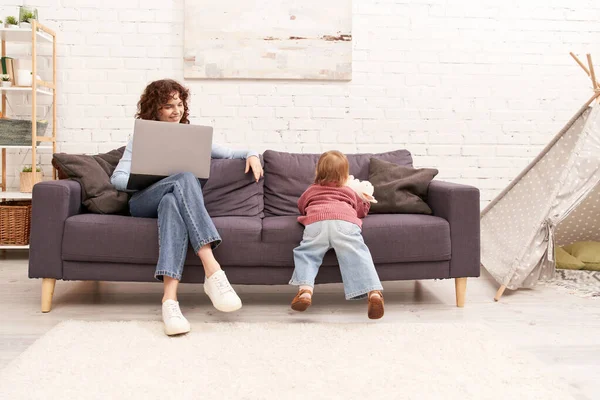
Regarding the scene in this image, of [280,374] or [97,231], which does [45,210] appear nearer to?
[97,231]

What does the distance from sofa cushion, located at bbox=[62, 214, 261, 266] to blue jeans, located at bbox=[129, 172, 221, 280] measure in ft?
0.31

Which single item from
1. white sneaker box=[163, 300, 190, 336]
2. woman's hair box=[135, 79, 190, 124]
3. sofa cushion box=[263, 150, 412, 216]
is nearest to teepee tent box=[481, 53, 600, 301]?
sofa cushion box=[263, 150, 412, 216]

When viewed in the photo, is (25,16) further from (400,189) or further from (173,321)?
(400,189)

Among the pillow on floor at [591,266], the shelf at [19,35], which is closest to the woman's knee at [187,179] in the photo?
the shelf at [19,35]

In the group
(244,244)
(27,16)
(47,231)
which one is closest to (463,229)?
(244,244)

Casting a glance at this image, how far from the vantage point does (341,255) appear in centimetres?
234

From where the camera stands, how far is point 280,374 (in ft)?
5.58

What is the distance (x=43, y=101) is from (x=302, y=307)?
8.37 ft

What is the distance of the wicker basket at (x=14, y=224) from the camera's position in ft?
11.1

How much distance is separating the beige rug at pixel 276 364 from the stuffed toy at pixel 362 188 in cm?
72

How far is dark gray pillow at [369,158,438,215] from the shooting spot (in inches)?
109

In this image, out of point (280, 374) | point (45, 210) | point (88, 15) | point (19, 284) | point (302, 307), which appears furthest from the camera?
point (88, 15)

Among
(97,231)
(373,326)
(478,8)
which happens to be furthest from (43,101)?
(478,8)

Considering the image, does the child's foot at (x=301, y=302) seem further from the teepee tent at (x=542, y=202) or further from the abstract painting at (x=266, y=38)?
the abstract painting at (x=266, y=38)
